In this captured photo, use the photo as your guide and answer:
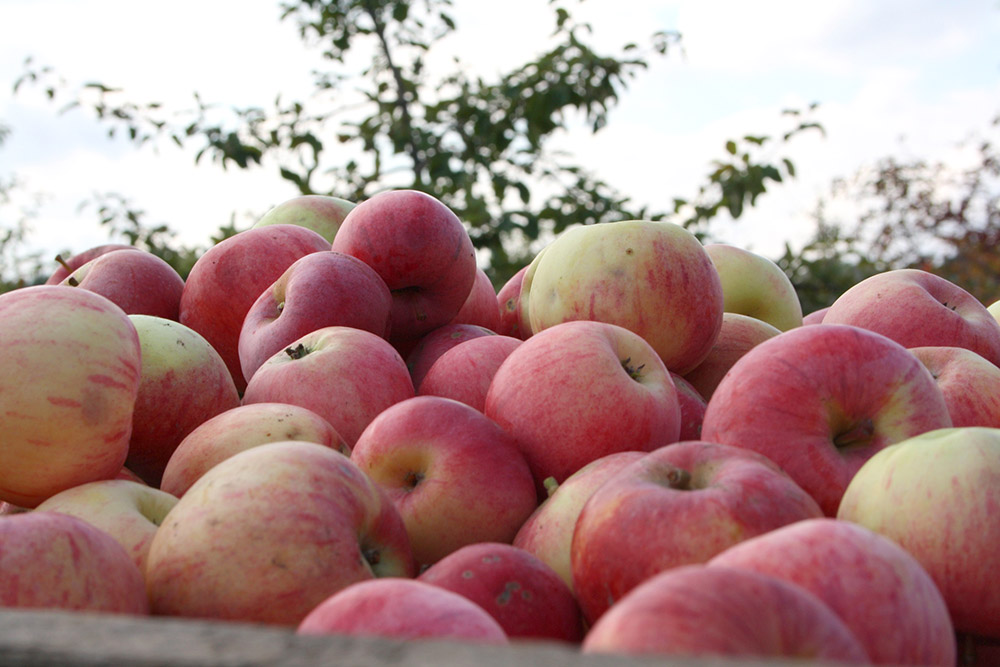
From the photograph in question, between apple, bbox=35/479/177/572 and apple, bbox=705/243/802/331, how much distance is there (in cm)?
155

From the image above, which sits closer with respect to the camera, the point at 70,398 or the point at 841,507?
the point at 841,507

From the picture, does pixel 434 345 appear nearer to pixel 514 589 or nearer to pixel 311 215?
pixel 311 215

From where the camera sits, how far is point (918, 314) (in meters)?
1.90

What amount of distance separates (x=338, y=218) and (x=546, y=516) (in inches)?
62.8

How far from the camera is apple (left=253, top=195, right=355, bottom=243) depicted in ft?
8.45

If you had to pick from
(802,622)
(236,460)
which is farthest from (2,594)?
(802,622)

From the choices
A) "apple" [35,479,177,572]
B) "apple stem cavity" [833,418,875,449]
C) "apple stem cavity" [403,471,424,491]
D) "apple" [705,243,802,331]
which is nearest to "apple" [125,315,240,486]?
"apple" [35,479,177,572]

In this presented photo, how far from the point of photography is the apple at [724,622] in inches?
24.2

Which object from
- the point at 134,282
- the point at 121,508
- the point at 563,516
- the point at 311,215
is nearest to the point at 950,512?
the point at 563,516

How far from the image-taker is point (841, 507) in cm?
113

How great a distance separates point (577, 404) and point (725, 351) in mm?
670

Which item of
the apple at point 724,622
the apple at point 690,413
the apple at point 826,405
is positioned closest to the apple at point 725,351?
the apple at point 690,413

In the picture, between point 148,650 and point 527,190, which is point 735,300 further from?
point 527,190

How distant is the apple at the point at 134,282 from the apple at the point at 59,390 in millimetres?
708
